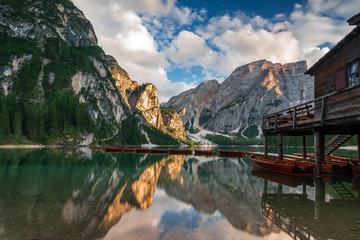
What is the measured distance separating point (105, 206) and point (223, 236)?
20.7 feet

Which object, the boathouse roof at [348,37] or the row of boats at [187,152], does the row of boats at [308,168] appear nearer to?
the boathouse roof at [348,37]

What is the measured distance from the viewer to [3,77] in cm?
12438

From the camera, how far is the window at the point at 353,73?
17678 mm

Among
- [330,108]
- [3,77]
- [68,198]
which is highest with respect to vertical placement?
[3,77]

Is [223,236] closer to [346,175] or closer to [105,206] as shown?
[105,206]

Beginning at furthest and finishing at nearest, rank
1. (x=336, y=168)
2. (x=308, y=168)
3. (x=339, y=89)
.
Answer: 1. (x=336, y=168)
2. (x=308, y=168)
3. (x=339, y=89)

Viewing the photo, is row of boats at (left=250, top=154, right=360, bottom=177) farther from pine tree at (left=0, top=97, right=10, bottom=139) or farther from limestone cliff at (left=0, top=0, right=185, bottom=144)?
limestone cliff at (left=0, top=0, right=185, bottom=144)

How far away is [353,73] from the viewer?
18.2 metres

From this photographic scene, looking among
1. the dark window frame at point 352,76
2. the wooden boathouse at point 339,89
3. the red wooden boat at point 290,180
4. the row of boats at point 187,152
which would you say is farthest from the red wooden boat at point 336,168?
the row of boats at point 187,152

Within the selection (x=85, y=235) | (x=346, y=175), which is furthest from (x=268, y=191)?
(x=346, y=175)

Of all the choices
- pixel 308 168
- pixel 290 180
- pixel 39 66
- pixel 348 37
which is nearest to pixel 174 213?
pixel 290 180

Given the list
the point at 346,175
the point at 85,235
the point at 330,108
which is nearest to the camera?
the point at 85,235

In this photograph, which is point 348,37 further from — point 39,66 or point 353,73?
point 39,66

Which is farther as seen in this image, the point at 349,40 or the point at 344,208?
the point at 349,40
